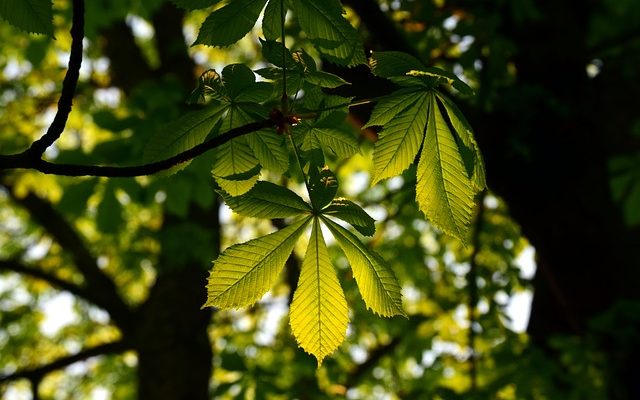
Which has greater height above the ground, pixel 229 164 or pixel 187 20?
pixel 187 20

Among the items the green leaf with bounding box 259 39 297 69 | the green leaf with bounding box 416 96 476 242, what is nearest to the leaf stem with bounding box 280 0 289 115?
the green leaf with bounding box 259 39 297 69

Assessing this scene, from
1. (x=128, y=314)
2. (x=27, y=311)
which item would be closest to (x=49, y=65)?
(x=27, y=311)

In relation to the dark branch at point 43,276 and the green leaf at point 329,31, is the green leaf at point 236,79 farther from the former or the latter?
the dark branch at point 43,276

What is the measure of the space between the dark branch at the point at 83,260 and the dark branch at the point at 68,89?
11.0ft

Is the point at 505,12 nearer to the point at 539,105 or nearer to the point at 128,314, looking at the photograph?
the point at 539,105

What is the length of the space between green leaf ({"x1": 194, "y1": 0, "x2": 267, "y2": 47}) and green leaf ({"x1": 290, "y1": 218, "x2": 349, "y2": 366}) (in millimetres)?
292

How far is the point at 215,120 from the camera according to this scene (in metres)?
1.01

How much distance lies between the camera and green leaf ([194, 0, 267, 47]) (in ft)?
3.01

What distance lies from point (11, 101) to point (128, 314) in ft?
7.35

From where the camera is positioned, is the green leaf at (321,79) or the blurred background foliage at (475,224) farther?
the blurred background foliage at (475,224)

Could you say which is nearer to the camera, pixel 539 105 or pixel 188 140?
pixel 188 140

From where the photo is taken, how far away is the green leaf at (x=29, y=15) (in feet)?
2.63

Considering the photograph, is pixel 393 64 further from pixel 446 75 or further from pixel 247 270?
pixel 247 270

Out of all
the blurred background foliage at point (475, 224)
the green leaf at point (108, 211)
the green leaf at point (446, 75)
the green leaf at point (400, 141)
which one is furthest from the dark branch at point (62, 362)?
the green leaf at point (446, 75)
